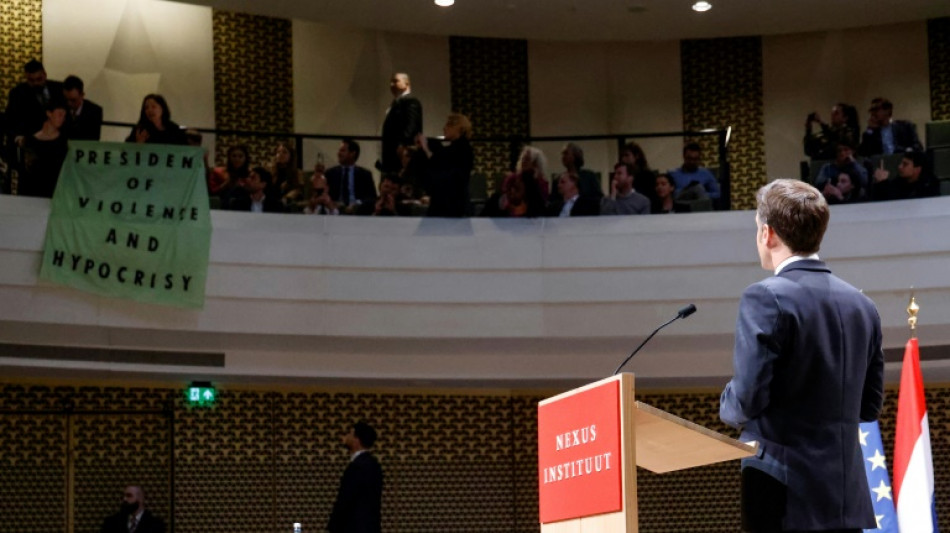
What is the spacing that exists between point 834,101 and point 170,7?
7084 millimetres

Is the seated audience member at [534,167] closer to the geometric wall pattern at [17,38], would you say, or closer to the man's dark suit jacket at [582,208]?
the man's dark suit jacket at [582,208]

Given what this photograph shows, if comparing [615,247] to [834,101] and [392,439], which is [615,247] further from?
[834,101]

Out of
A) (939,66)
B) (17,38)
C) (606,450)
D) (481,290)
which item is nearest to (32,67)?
(17,38)

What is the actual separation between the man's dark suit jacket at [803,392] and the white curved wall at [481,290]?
28.5 feet

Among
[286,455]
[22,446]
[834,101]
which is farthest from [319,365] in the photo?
[834,101]

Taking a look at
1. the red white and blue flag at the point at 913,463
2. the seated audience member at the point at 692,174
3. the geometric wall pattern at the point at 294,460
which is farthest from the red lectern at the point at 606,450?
the geometric wall pattern at the point at 294,460

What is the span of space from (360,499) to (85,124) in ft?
12.7

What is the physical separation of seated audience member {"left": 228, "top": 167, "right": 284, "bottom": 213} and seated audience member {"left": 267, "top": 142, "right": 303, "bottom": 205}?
288 millimetres

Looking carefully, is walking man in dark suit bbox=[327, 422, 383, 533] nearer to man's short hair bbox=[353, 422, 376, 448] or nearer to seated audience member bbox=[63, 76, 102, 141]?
man's short hair bbox=[353, 422, 376, 448]

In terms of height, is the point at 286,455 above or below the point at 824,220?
below

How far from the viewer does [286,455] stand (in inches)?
573

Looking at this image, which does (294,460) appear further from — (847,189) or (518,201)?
(847,189)

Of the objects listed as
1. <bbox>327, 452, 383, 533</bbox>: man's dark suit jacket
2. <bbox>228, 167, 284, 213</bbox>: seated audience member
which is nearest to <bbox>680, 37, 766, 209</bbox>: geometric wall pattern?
<bbox>228, 167, 284, 213</bbox>: seated audience member

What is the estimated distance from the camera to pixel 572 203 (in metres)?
13.0
